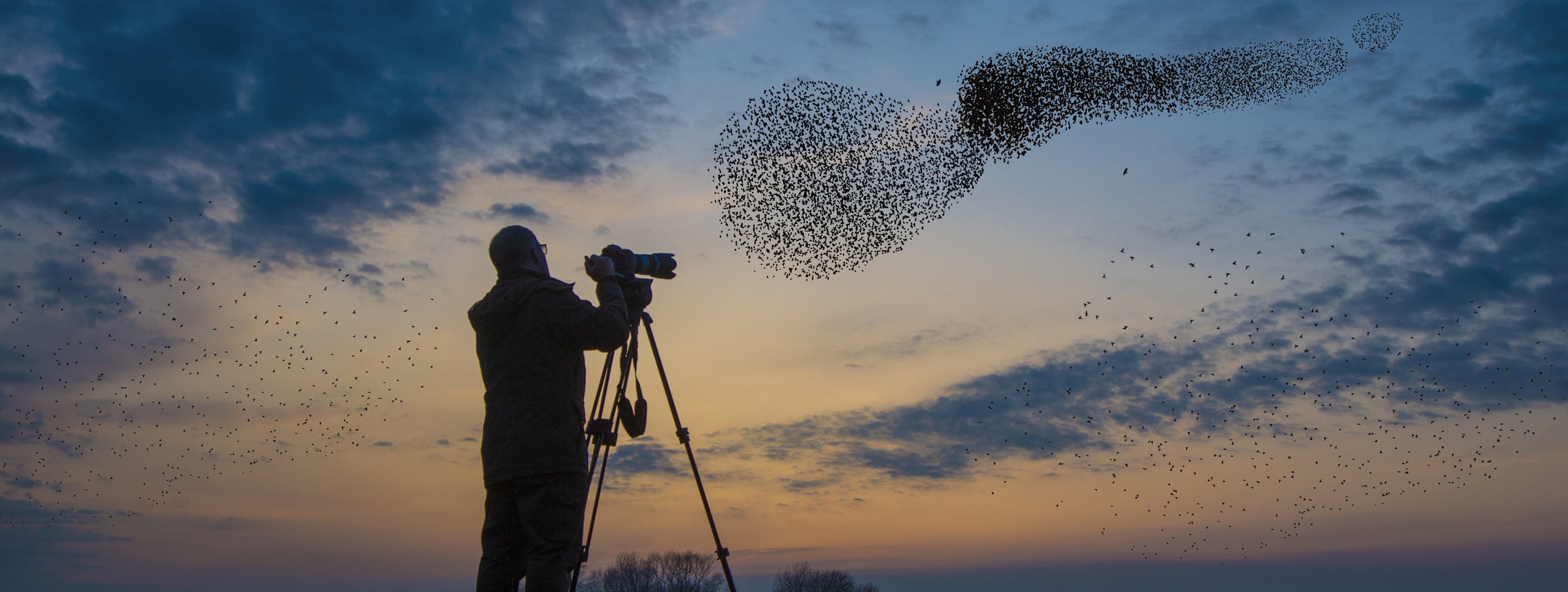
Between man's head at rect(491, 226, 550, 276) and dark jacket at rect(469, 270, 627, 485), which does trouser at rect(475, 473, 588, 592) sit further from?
man's head at rect(491, 226, 550, 276)

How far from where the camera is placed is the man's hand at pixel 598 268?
5.19 metres

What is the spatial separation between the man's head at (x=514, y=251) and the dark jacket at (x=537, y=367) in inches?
5.7

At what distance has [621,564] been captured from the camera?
81750mm

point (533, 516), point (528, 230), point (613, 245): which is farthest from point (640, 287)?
point (533, 516)

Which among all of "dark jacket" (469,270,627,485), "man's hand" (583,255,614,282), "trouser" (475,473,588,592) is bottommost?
"trouser" (475,473,588,592)

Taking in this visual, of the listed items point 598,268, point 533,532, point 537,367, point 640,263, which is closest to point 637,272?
point 640,263

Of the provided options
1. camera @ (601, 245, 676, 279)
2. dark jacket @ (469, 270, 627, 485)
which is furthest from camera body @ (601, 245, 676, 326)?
dark jacket @ (469, 270, 627, 485)

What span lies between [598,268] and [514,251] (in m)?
0.47

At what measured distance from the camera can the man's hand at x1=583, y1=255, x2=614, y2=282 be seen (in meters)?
5.19

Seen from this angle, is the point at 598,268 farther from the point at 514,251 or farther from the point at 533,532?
the point at 533,532

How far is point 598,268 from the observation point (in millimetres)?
5199

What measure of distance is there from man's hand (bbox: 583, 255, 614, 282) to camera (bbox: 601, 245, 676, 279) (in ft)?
0.45

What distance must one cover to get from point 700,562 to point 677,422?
244ft

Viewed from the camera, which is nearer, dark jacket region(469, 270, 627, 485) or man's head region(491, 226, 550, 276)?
dark jacket region(469, 270, 627, 485)
